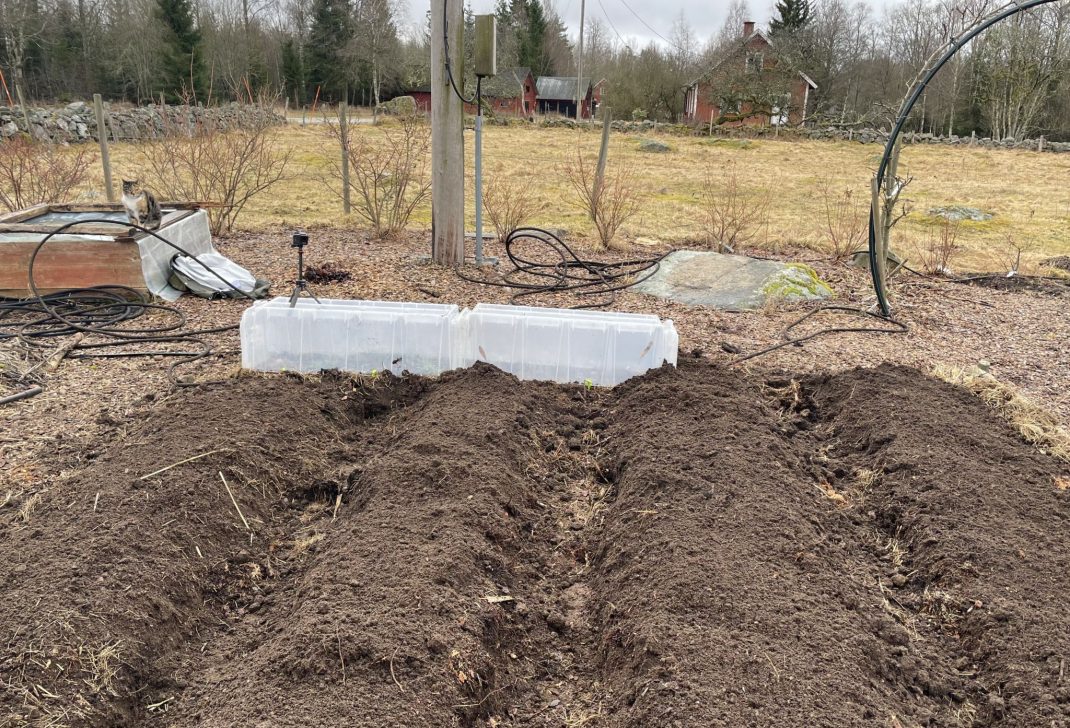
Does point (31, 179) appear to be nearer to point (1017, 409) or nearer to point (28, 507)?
point (28, 507)

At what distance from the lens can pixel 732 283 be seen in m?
6.86

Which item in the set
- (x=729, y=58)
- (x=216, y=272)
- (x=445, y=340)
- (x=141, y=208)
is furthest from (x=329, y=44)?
(x=445, y=340)

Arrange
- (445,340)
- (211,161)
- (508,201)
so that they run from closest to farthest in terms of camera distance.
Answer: (445,340)
(211,161)
(508,201)

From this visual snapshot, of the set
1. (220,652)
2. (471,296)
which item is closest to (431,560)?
(220,652)

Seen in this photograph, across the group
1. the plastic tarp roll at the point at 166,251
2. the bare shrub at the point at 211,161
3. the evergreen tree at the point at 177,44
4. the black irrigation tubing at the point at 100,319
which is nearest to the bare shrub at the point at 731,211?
the bare shrub at the point at 211,161

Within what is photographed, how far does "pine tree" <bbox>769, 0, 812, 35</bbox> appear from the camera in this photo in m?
38.5

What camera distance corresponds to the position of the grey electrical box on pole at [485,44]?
6173 millimetres

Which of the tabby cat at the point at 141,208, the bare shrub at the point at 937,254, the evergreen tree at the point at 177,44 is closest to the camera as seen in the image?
the tabby cat at the point at 141,208

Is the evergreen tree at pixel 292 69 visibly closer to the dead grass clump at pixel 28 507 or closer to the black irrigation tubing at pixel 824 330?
the black irrigation tubing at pixel 824 330

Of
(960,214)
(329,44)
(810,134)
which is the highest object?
(329,44)

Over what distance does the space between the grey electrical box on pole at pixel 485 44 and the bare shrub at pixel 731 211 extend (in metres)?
A: 3.28

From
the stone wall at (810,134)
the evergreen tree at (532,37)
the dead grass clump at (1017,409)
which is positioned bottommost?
the dead grass clump at (1017,409)

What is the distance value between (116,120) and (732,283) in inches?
747

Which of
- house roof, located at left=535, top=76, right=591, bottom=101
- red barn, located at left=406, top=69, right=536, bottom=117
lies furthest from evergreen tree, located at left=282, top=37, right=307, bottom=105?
house roof, located at left=535, top=76, right=591, bottom=101
